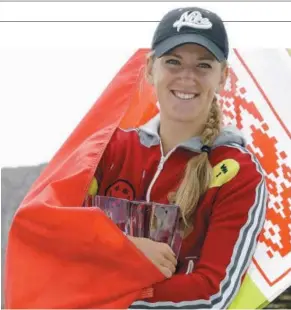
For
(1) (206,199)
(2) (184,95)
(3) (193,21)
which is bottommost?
(1) (206,199)

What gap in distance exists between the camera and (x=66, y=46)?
1.12 meters

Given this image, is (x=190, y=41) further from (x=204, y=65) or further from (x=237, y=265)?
(x=237, y=265)

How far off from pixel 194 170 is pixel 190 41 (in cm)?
22

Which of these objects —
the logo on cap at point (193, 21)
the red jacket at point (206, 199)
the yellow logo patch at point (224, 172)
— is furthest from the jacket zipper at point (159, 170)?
the logo on cap at point (193, 21)

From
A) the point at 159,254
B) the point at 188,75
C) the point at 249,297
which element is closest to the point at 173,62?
the point at 188,75

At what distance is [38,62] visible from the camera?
1.15 m

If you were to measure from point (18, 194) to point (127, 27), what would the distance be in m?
0.48

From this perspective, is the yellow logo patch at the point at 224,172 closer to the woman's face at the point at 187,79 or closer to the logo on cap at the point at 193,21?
the woman's face at the point at 187,79

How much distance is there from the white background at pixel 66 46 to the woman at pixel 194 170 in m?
0.12

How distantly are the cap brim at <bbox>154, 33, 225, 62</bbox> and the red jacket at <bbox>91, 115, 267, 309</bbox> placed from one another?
0.15 m

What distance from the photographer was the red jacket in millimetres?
880

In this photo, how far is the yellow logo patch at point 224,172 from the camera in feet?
3.01

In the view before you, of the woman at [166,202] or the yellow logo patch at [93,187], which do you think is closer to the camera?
the woman at [166,202]

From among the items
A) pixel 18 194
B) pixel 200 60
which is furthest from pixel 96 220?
pixel 18 194
